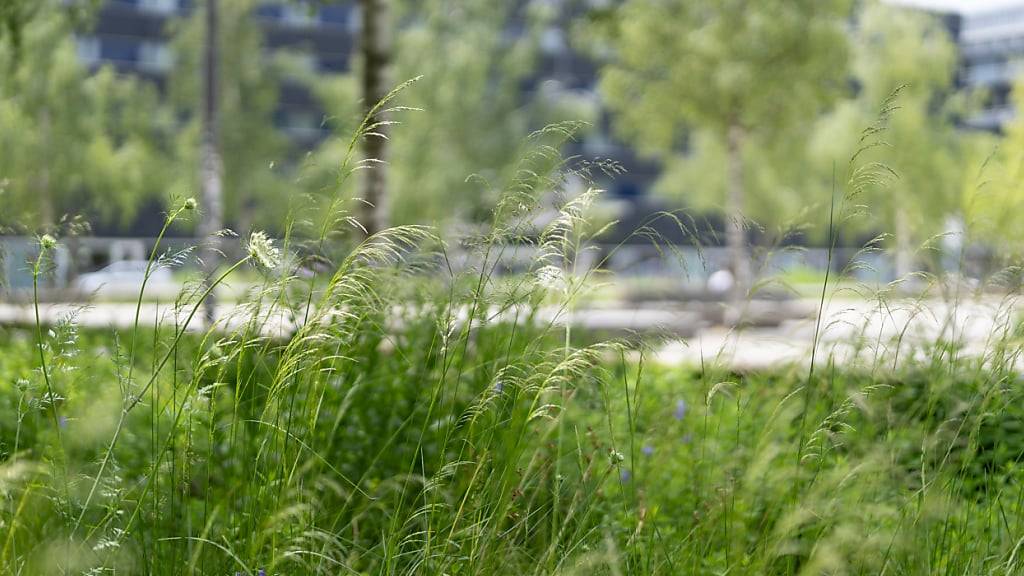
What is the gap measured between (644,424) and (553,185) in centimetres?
204

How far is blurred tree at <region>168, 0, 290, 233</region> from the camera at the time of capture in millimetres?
28359

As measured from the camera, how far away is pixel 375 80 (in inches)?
→ 290

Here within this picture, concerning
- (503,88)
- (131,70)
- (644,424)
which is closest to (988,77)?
(503,88)

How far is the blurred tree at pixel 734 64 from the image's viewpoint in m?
17.0

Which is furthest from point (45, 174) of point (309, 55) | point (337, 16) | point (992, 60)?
point (992, 60)

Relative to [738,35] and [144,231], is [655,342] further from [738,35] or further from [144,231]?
[144,231]

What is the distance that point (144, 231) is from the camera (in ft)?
141

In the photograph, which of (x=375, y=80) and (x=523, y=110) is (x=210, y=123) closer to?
(x=375, y=80)

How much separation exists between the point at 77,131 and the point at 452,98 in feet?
30.7

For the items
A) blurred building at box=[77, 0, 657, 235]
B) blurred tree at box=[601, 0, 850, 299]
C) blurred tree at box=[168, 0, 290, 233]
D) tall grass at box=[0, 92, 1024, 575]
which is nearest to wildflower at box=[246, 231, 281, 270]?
tall grass at box=[0, 92, 1024, 575]

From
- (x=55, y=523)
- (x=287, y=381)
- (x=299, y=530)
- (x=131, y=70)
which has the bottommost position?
(x=131, y=70)

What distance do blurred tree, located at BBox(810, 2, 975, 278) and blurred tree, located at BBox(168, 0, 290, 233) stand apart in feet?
49.2

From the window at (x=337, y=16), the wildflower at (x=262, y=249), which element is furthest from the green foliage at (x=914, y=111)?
the wildflower at (x=262, y=249)

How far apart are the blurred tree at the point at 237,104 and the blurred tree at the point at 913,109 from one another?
49.2 feet
